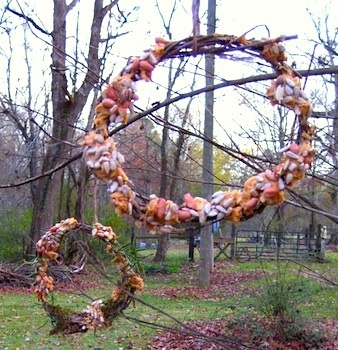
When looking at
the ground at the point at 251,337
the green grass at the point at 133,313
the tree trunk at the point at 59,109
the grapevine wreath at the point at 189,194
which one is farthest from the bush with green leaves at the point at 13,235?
the grapevine wreath at the point at 189,194

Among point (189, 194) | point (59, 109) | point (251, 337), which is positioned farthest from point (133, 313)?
point (189, 194)

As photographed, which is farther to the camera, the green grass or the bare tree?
the bare tree

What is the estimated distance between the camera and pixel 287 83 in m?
0.98

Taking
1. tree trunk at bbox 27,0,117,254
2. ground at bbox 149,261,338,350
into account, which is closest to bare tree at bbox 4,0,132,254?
tree trunk at bbox 27,0,117,254

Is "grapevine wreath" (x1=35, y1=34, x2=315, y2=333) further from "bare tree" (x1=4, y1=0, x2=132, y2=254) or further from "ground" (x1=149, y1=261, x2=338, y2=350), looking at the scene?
"bare tree" (x1=4, y1=0, x2=132, y2=254)

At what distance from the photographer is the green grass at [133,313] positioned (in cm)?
584

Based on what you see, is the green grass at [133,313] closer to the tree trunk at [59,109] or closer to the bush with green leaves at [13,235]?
the tree trunk at [59,109]

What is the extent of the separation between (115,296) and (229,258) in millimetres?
13315

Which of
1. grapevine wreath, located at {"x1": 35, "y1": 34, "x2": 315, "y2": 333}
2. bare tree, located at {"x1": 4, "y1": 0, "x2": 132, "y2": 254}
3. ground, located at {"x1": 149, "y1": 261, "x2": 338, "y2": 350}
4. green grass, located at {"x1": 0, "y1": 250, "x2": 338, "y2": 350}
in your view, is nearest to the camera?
grapevine wreath, located at {"x1": 35, "y1": 34, "x2": 315, "y2": 333}

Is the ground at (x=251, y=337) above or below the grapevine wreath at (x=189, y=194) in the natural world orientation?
below

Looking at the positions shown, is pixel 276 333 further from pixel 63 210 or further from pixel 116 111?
pixel 63 210

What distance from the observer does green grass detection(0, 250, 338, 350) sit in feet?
19.2

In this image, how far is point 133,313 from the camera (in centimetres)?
707

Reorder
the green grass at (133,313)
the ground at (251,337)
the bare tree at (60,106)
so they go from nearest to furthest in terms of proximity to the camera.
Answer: the ground at (251,337) < the green grass at (133,313) < the bare tree at (60,106)
